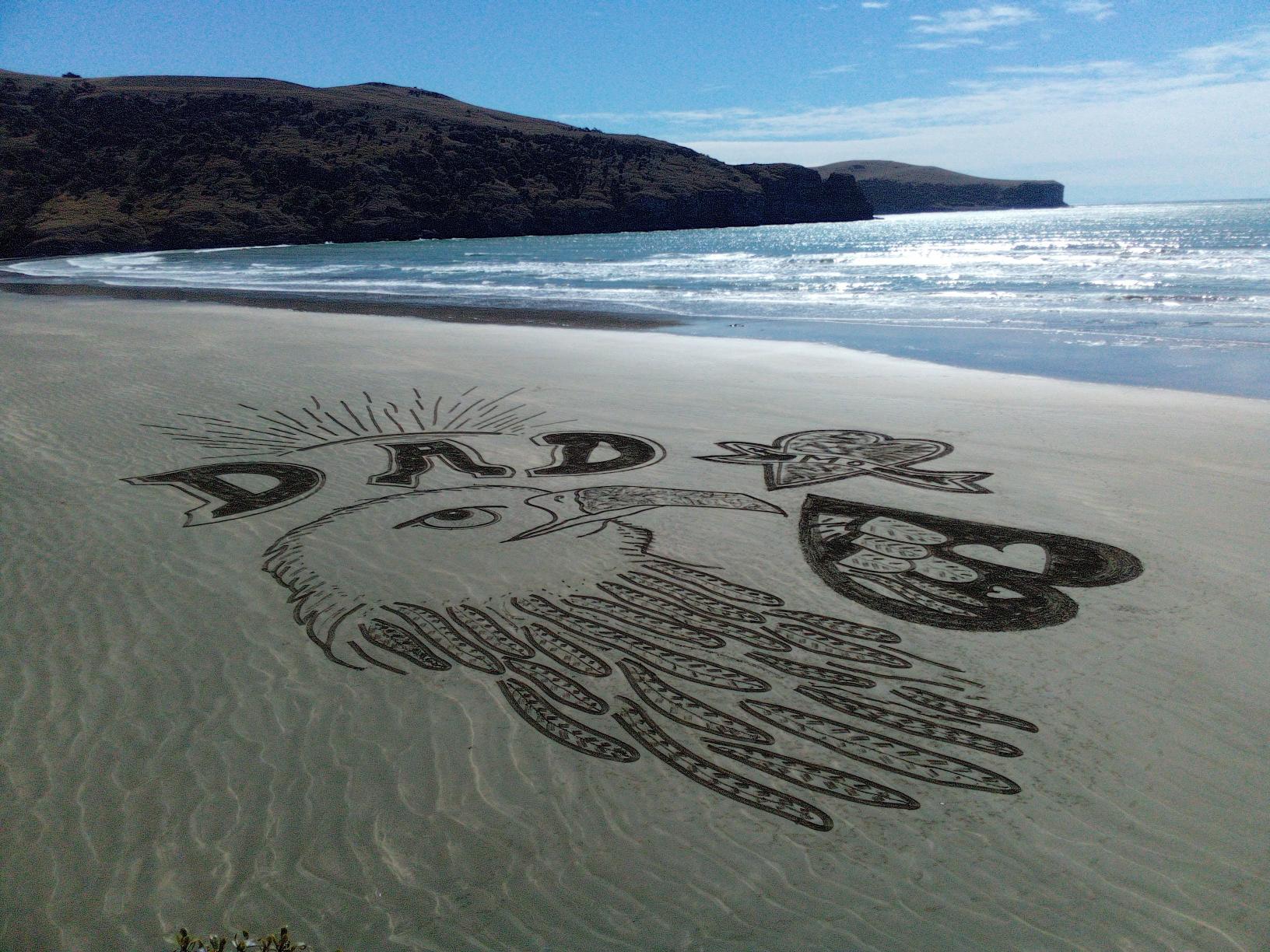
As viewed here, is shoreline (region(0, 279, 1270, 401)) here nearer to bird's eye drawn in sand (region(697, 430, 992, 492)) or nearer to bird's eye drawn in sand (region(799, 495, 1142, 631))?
bird's eye drawn in sand (region(697, 430, 992, 492))


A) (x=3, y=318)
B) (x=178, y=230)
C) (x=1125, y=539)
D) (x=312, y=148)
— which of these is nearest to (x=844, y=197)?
(x=312, y=148)

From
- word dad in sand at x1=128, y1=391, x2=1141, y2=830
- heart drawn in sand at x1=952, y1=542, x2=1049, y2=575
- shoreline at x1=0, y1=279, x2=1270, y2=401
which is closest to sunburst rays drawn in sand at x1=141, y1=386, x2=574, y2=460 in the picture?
word dad in sand at x1=128, y1=391, x2=1141, y2=830

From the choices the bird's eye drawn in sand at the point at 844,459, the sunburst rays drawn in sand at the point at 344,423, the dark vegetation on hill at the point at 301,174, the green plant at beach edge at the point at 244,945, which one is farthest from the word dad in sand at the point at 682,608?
the dark vegetation on hill at the point at 301,174

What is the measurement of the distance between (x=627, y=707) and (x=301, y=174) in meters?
101

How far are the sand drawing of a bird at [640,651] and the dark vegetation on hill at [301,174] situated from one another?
259 ft

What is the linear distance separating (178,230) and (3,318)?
65489 mm

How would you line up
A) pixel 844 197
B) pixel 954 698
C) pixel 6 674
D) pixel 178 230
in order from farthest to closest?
pixel 844 197
pixel 178 230
pixel 6 674
pixel 954 698

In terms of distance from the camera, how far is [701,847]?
9.85 ft

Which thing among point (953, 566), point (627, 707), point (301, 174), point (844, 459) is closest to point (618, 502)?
point (844, 459)

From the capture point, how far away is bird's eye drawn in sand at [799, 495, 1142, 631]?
467 centimetres

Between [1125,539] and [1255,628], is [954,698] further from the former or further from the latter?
[1125,539]

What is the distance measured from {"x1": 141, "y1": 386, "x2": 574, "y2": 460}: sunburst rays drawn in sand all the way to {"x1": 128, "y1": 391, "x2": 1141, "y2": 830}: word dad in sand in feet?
2.45

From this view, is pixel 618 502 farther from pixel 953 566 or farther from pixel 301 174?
pixel 301 174

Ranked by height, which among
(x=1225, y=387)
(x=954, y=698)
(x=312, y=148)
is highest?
(x=312, y=148)
